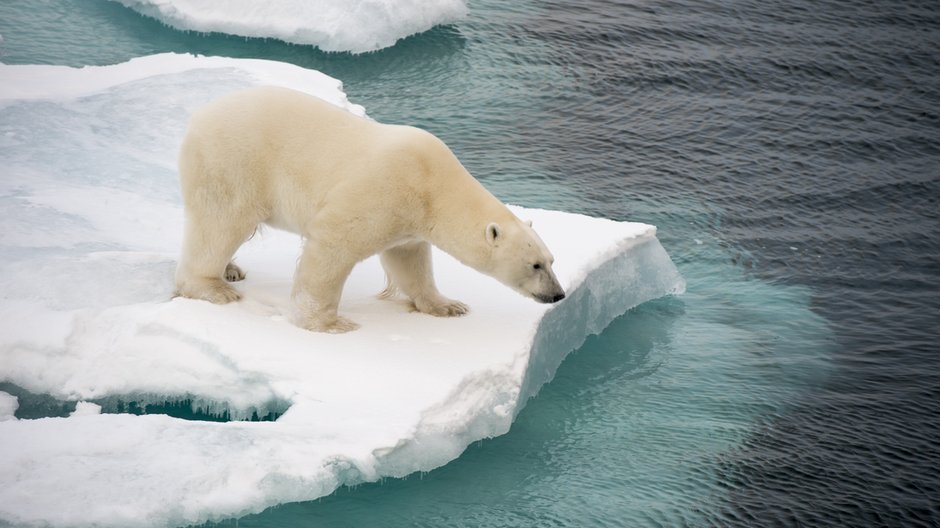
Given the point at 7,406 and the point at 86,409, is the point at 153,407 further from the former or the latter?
the point at 7,406

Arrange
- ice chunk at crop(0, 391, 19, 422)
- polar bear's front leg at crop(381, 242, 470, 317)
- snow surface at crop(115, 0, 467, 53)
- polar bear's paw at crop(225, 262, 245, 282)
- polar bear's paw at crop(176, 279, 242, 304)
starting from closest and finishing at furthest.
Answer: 1. ice chunk at crop(0, 391, 19, 422)
2. polar bear's paw at crop(176, 279, 242, 304)
3. polar bear's front leg at crop(381, 242, 470, 317)
4. polar bear's paw at crop(225, 262, 245, 282)
5. snow surface at crop(115, 0, 467, 53)

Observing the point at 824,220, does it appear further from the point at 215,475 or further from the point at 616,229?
the point at 215,475

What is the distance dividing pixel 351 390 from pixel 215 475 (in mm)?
792

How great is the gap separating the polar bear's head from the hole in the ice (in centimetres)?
124

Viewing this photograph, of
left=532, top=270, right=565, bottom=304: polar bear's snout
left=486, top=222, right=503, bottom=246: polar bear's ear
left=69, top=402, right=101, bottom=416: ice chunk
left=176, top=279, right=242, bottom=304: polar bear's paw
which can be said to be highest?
left=486, top=222, right=503, bottom=246: polar bear's ear

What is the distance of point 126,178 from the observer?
7398mm

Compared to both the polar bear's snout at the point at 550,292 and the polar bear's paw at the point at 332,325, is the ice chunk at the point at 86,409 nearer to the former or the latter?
the polar bear's paw at the point at 332,325

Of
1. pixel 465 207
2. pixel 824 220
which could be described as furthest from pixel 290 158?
pixel 824 220

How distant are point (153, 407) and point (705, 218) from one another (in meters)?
5.16

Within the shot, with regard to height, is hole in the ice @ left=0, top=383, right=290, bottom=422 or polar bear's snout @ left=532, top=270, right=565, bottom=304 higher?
polar bear's snout @ left=532, top=270, right=565, bottom=304

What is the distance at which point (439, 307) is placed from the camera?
19.1 feet

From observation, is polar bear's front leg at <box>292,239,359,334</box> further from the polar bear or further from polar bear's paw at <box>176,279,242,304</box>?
A: polar bear's paw at <box>176,279,242,304</box>

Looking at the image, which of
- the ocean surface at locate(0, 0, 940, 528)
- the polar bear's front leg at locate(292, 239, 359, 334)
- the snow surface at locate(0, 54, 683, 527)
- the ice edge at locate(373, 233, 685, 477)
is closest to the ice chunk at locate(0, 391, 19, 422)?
the snow surface at locate(0, 54, 683, 527)

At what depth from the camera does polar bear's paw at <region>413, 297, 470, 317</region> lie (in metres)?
5.81
